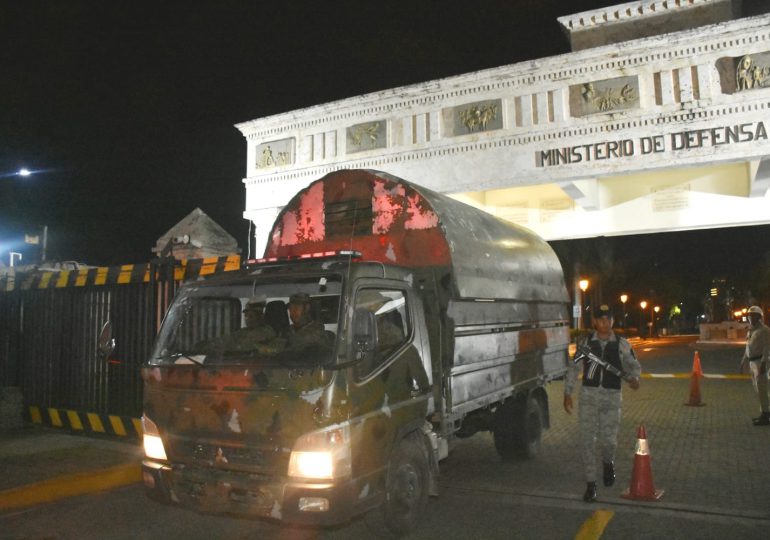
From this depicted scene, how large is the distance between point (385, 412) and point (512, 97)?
833 cm

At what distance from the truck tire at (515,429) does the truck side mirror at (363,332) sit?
3311mm

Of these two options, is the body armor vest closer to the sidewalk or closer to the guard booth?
the sidewalk

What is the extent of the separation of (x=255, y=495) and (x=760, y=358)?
842cm

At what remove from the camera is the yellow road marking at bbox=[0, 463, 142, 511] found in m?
5.53

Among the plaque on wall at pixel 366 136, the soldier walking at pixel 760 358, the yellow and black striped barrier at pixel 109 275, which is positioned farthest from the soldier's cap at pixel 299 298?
the plaque on wall at pixel 366 136

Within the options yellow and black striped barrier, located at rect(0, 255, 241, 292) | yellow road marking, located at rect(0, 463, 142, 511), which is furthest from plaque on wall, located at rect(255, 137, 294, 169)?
yellow road marking, located at rect(0, 463, 142, 511)

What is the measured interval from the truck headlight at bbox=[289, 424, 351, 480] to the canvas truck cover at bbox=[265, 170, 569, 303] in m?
1.95

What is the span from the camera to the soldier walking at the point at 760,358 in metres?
8.94

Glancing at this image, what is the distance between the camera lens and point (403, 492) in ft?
14.6

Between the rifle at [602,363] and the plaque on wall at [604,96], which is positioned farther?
the plaque on wall at [604,96]

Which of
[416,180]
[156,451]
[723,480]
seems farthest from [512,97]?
[156,451]

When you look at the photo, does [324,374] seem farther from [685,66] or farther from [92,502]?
[685,66]

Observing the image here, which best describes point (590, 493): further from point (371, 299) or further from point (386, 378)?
point (371, 299)

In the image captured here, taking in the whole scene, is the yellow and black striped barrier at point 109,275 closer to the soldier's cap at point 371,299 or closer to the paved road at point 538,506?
the paved road at point 538,506
